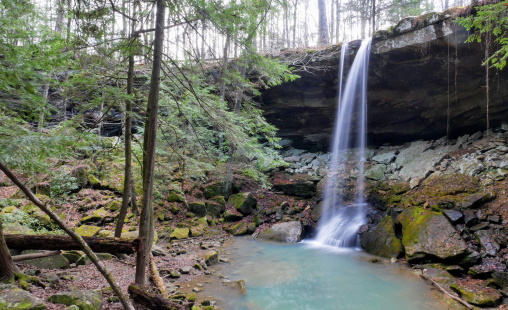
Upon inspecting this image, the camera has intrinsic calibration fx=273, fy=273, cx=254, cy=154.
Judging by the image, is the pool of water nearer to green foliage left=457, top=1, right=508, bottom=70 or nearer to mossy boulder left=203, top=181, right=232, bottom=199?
mossy boulder left=203, top=181, right=232, bottom=199

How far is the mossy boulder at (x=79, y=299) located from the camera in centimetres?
343

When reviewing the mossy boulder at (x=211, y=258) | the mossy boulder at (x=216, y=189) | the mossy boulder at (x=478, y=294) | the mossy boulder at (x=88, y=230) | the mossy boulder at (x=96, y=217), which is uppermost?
the mossy boulder at (x=216, y=189)

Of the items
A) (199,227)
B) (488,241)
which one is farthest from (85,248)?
(488,241)

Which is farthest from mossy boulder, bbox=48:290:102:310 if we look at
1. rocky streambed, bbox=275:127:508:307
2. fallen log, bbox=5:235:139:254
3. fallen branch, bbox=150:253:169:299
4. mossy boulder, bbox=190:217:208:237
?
rocky streambed, bbox=275:127:508:307

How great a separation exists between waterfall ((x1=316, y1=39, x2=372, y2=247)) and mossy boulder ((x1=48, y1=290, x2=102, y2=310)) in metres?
7.36

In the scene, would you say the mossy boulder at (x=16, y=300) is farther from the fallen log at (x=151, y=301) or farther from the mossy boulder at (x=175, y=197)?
the mossy boulder at (x=175, y=197)

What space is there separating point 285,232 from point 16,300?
775cm

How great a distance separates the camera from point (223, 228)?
10.4 metres

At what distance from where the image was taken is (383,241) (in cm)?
788

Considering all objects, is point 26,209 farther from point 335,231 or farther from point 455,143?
point 455,143

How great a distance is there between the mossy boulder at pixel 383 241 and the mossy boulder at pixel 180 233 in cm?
563

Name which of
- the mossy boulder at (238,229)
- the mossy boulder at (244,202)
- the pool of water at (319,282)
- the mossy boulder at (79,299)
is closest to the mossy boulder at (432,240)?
the pool of water at (319,282)

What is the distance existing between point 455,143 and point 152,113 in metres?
12.8

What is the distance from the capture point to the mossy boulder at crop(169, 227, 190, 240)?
28.3 feet
